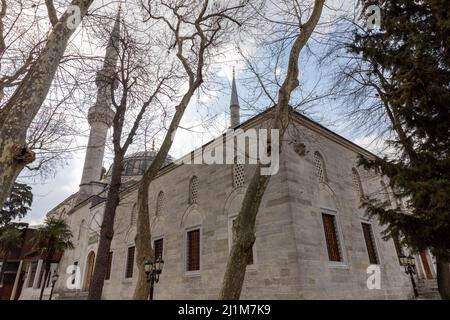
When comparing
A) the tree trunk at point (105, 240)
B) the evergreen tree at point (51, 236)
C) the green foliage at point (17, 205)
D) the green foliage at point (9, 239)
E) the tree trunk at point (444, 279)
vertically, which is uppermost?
the green foliage at point (17, 205)

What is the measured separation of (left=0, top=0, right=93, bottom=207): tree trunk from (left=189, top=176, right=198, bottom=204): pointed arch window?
349 inches

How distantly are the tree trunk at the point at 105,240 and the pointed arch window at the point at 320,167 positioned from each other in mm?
6842

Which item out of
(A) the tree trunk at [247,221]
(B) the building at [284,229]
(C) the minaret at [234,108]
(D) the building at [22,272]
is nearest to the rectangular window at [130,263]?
(B) the building at [284,229]

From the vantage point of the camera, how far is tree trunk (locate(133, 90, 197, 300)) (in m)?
5.64

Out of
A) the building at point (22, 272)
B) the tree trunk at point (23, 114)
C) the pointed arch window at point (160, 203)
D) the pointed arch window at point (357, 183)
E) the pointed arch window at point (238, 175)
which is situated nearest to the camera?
the tree trunk at point (23, 114)

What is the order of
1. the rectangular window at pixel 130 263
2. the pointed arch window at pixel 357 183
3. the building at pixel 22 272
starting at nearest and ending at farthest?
1. the pointed arch window at pixel 357 183
2. the rectangular window at pixel 130 263
3. the building at pixel 22 272

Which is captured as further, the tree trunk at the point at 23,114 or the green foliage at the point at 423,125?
the green foliage at the point at 423,125

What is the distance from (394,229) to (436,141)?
1849 millimetres

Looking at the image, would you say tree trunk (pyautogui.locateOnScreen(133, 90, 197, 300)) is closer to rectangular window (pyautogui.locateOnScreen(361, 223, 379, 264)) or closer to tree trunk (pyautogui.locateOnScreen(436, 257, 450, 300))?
tree trunk (pyautogui.locateOnScreen(436, 257, 450, 300))

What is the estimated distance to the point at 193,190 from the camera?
40.4ft

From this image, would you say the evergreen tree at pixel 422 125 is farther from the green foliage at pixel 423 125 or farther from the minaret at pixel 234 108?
the minaret at pixel 234 108

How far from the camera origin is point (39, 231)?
17375mm

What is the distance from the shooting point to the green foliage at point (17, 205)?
26000mm
